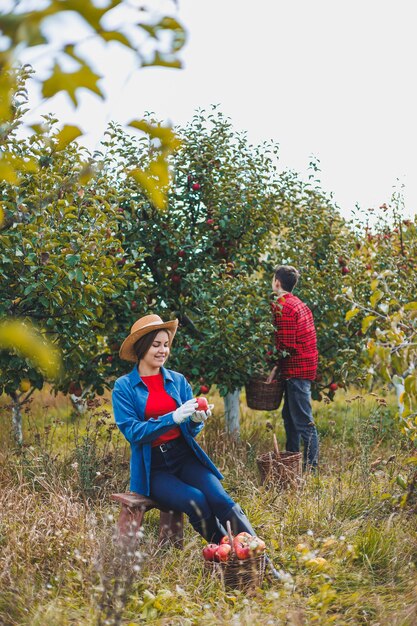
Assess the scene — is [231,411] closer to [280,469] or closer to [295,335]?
[295,335]

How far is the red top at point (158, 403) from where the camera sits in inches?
184

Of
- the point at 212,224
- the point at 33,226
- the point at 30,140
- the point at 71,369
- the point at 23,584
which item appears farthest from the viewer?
the point at 212,224

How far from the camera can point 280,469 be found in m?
5.87

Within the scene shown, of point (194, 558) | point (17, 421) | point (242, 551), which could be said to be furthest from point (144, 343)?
point (17, 421)

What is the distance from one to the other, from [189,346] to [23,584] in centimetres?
325

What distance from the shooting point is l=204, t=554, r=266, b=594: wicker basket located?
3.98 metres

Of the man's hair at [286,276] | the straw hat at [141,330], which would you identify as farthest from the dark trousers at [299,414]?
the straw hat at [141,330]

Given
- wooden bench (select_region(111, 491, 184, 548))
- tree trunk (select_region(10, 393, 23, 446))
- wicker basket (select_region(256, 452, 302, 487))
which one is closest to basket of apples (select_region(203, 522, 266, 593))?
wooden bench (select_region(111, 491, 184, 548))

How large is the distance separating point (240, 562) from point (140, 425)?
974 millimetres

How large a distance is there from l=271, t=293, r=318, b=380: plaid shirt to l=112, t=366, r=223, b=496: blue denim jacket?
2.12 meters

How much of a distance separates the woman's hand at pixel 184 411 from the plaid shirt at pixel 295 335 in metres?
2.41

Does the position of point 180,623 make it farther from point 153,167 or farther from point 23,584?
point 153,167

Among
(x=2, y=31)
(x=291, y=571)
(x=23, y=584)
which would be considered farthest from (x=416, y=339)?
(x=2, y=31)

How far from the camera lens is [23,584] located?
3.91 metres
